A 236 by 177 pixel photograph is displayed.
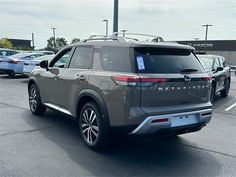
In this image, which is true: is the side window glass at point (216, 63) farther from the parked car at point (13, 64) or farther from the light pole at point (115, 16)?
the parked car at point (13, 64)

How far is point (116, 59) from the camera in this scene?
13.8 ft

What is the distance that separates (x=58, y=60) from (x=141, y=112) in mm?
2760

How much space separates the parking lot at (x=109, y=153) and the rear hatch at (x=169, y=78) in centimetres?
87

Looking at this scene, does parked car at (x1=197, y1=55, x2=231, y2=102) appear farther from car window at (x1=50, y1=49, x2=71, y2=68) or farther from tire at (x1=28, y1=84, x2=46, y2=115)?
tire at (x1=28, y1=84, x2=46, y2=115)

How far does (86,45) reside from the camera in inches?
196

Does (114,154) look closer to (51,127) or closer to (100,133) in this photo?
(100,133)

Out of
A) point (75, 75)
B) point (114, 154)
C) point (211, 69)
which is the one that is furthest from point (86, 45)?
point (211, 69)

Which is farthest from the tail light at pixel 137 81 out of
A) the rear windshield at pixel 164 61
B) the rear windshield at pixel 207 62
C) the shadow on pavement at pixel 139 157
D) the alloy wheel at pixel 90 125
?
the rear windshield at pixel 207 62

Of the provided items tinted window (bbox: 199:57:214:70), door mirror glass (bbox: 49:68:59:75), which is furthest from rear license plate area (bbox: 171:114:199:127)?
tinted window (bbox: 199:57:214:70)

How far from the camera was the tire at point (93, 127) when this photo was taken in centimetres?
424

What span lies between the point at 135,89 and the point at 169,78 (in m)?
0.55

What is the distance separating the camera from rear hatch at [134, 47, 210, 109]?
153 inches

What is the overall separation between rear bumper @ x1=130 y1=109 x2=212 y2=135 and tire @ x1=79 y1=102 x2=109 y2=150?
54 cm

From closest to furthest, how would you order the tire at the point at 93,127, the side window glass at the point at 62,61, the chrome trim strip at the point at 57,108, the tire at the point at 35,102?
the tire at the point at 93,127, the chrome trim strip at the point at 57,108, the side window glass at the point at 62,61, the tire at the point at 35,102
